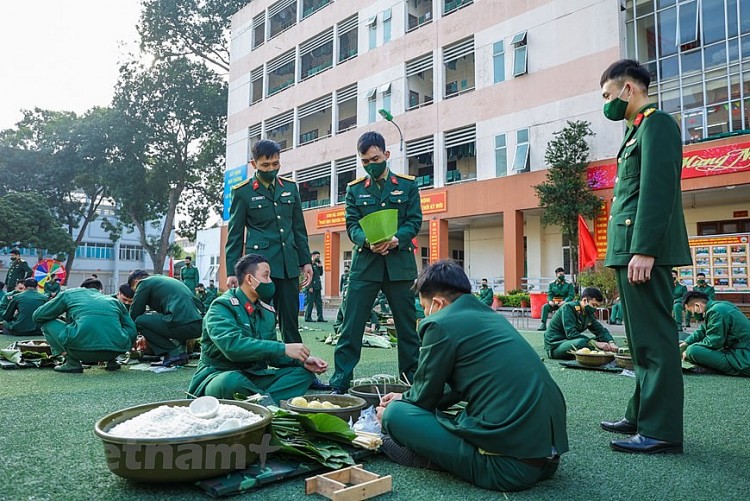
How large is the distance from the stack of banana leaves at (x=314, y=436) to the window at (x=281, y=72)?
2406 centimetres

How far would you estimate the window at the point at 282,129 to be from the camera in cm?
2500

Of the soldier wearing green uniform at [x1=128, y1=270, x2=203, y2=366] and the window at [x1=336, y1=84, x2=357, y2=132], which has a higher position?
the window at [x1=336, y1=84, x2=357, y2=132]

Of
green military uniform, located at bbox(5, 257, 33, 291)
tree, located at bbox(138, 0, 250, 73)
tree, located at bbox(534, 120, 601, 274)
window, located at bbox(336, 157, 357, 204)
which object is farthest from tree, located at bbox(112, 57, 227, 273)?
tree, located at bbox(534, 120, 601, 274)

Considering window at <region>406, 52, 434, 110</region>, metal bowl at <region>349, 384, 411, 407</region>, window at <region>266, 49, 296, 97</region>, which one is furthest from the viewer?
window at <region>266, 49, 296, 97</region>

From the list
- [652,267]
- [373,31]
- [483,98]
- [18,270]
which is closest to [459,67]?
[483,98]

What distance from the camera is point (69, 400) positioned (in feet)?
12.5

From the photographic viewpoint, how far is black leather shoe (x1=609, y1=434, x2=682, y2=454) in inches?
103

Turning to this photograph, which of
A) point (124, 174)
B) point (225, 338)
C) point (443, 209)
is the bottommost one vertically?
point (225, 338)

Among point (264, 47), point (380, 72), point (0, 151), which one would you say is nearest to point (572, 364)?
point (380, 72)

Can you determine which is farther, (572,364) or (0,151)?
(0,151)

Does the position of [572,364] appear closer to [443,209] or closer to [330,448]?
[330,448]

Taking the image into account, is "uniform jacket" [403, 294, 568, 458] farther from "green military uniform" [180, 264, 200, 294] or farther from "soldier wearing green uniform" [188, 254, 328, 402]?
"green military uniform" [180, 264, 200, 294]

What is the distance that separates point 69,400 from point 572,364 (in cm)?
452

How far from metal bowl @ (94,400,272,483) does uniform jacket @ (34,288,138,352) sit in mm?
3381
